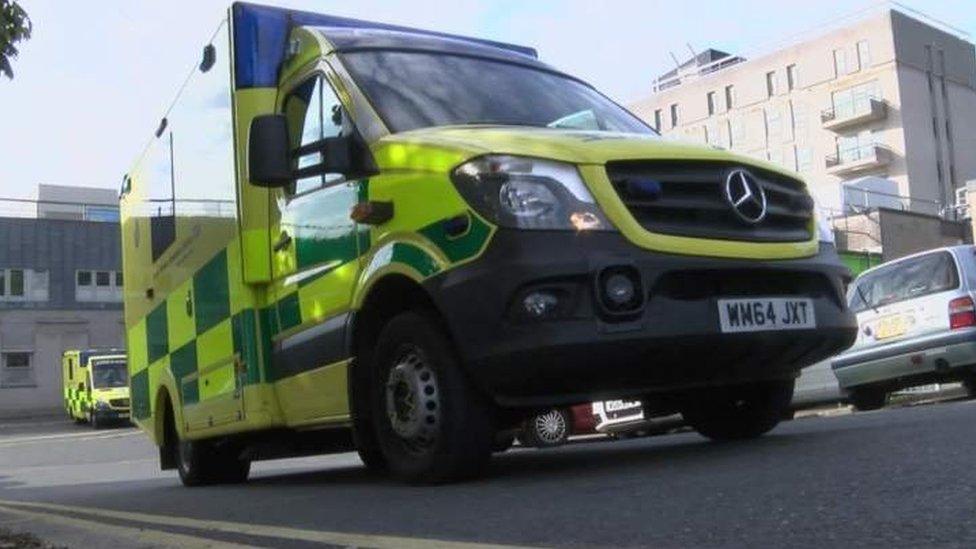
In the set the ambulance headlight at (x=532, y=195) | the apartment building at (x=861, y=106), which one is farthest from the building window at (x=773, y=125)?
the ambulance headlight at (x=532, y=195)

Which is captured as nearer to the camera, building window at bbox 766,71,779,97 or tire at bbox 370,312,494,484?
tire at bbox 370,312,494,484

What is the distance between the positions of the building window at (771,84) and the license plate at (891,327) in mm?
62056

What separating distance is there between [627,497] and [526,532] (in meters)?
0.60

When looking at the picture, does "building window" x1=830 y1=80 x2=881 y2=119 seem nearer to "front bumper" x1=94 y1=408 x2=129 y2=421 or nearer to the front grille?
"front bumper" x1=94 y1=408 x2=129 y2=421

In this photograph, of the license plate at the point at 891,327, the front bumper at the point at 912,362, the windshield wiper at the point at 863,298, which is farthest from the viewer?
the windshield wiper at the point at 863,298

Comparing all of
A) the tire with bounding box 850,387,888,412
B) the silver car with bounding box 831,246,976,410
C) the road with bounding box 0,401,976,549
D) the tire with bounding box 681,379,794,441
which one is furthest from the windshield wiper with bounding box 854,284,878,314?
the tire with bounding box 681,379,794,441

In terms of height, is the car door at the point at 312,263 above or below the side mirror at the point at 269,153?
below

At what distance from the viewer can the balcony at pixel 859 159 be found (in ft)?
204

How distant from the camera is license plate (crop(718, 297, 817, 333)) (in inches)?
178

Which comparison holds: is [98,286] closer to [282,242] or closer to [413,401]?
[282,242]

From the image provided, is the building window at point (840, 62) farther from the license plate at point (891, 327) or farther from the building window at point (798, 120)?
the license plate at point (891, 327)

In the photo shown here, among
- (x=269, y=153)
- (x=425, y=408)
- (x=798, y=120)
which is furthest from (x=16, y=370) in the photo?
(x=798, y=120)

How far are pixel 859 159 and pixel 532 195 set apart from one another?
2489 inches

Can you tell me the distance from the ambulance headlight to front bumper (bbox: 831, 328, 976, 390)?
22.4 feet
